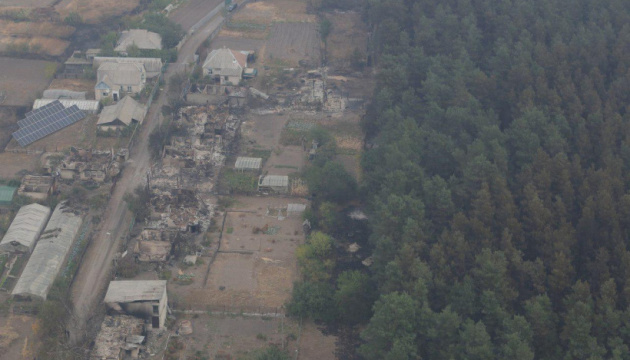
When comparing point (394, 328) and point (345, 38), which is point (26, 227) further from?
point (345, 38)

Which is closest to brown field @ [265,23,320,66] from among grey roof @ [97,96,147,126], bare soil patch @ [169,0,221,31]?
bare soil patch @ [169,0,221,31]

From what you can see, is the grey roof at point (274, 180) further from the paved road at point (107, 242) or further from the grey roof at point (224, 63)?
the grey roof at point (224, 63)

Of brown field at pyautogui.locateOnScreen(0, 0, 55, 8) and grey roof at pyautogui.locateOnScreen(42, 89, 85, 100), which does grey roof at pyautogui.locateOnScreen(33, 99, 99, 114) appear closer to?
grey roof at pyautogui.locateOnScreen(42, 89, 85, 100)

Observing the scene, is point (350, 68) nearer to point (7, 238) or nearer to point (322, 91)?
point (322, 91)

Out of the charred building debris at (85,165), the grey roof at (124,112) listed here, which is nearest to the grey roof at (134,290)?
the charred building debris at (85,165)

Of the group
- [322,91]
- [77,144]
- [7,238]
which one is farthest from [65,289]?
[322,91]

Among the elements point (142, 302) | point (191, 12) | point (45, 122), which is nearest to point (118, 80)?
point (45, 122)
